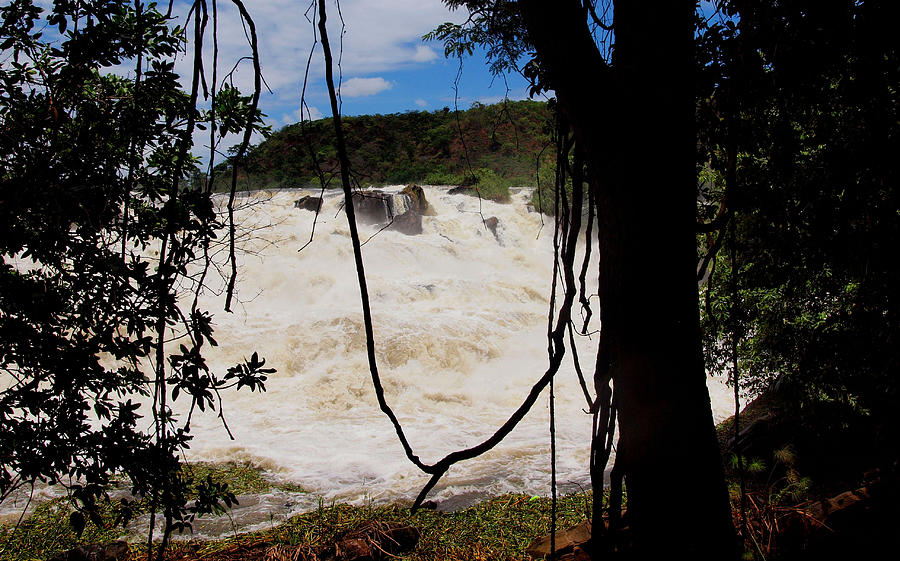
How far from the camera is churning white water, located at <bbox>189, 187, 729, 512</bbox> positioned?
22.3 ft

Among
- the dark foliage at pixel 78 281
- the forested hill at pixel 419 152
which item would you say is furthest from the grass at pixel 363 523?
the forested hill at pixel 419 152

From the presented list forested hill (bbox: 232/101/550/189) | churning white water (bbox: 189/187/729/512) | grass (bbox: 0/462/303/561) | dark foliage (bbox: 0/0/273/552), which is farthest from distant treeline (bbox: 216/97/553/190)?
dark foliage (bbox: 0/0/273/552)

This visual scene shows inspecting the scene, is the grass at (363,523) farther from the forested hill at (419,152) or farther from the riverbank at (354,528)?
the forested hill at (419,152)

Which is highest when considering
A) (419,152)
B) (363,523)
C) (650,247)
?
(419,152)

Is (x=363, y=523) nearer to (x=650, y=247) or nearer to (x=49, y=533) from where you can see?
(x=49, y=533)

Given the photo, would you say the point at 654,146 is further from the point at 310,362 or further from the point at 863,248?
the point at 310,362

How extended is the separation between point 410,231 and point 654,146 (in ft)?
56.7

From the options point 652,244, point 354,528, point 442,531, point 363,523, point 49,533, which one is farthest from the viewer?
point 49,533

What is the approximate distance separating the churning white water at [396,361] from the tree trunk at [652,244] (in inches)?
93.6

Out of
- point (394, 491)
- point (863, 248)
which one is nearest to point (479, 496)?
point (394, 491)

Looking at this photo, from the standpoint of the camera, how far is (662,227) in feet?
4.12

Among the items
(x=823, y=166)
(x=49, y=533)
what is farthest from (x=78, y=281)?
(x=49, y=533)

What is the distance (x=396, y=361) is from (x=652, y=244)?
9599 mm

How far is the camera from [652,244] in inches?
49.3
